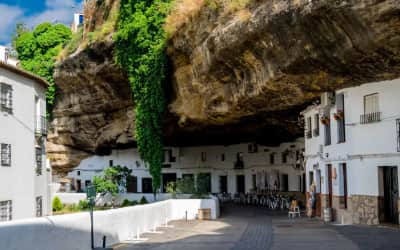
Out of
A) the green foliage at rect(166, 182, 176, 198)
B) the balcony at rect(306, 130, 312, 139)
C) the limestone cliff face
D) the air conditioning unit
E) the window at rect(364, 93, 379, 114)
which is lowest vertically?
the green foliage at rect(166, 182, 176, 198)

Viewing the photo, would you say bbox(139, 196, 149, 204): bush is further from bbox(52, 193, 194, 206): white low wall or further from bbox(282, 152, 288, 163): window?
bbox(282, 152, 288, 163): window

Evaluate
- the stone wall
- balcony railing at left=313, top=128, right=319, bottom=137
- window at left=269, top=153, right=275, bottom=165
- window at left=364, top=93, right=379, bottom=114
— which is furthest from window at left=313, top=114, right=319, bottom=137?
window at left=269, top=153, right=275, bottom=165

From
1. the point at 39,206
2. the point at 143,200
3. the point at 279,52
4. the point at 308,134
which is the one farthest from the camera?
the point at 143,200

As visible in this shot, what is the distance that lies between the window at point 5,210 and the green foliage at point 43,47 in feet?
70.5

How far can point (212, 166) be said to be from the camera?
53125mm

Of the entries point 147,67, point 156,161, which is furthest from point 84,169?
point 147,67

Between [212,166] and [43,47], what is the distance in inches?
730

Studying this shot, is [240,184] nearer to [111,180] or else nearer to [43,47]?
[111,180]

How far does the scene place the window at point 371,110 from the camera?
2311 cm

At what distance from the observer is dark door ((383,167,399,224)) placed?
2269cm

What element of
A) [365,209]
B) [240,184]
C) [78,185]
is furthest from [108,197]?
[365,209]

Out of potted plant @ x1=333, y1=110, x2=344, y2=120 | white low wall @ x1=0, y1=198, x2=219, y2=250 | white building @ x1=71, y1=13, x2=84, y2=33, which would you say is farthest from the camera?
white building @ x1=71, y1=13, x2=84, y2=33

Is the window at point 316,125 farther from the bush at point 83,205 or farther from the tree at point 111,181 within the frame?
the bush at point 83,205

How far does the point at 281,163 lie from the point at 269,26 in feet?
87.1
